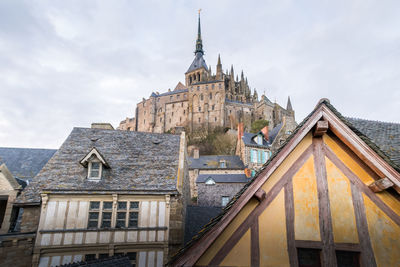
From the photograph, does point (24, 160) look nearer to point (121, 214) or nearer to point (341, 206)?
point (121, 214)

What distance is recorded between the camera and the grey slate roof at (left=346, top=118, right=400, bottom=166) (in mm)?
5457

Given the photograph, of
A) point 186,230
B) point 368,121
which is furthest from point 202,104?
point 368,121

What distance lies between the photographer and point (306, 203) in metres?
3.65

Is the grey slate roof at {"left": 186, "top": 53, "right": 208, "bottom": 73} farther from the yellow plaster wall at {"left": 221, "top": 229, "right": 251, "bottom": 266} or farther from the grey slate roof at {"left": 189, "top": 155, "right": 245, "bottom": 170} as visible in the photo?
the yellow plaster wall at {"left": 221, "top": 229, "right": 251, "bottom": 266}

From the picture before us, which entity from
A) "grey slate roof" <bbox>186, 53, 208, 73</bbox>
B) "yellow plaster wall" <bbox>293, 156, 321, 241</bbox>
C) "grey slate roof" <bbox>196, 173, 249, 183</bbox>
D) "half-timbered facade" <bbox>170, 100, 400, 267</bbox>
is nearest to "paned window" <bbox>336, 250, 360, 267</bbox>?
"half-timbered facade" <bbox>170, 100, 400, 267</bbox>

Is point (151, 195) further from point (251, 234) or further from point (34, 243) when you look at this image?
point (251, 234)

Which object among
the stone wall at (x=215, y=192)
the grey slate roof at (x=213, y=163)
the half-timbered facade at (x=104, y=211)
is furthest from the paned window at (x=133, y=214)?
the grey slate roof at (x=213, y=163)

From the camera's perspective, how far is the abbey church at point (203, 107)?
2916 inches

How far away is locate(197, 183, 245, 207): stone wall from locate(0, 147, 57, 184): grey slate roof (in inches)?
571

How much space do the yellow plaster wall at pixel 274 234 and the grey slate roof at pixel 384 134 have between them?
10.4 feet

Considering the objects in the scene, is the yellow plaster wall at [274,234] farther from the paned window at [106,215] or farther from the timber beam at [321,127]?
the paned window at [106,215]

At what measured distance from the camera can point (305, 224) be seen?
357 centimetres

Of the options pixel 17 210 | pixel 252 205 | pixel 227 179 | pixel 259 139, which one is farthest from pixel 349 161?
pixel 259 139

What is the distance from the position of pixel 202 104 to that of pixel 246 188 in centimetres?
7259
